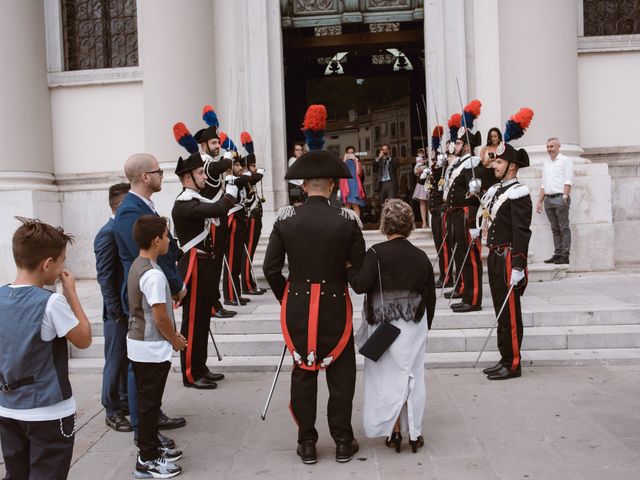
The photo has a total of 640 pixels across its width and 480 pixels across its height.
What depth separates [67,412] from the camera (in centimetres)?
336

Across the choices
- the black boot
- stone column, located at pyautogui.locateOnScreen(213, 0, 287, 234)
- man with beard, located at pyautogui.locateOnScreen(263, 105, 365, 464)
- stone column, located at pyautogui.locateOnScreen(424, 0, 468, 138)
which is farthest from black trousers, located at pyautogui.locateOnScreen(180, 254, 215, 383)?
stone column, located at pyautogui.locateOnScreen(424, 0, 468, 138)

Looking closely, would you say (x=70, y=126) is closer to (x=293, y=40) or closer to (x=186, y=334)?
(x=293, y=40)

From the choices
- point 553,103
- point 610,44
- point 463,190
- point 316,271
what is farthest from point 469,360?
point 610,44

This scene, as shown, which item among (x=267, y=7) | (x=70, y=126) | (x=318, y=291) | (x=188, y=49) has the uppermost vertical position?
(x=267, y=7)

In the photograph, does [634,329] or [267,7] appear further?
[267,7]

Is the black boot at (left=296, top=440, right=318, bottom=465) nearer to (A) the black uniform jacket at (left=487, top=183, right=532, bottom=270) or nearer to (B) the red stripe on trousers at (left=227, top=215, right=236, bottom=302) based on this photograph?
(A) the black uniform jacket at (left=487, top=183, right=532, bottom=270)

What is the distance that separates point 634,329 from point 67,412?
20.2 feet

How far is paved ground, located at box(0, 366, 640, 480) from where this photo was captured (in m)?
4.43

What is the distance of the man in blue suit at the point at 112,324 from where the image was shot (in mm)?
5406

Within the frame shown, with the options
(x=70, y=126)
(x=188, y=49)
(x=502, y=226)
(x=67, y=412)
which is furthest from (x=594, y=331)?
(x=70, y=126)

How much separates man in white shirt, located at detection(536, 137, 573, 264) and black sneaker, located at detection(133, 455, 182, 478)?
7.69 meters

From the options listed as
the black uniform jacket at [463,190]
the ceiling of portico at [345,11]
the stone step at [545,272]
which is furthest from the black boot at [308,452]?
the ceiling of portico at [345,11]

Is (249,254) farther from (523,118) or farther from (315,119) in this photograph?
(315,119)

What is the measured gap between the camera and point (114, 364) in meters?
5.49
